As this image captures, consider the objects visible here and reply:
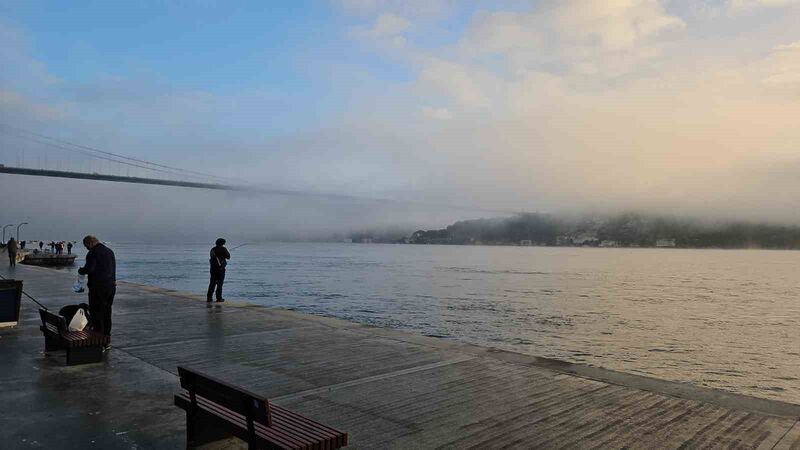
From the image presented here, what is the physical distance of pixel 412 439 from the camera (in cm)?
428

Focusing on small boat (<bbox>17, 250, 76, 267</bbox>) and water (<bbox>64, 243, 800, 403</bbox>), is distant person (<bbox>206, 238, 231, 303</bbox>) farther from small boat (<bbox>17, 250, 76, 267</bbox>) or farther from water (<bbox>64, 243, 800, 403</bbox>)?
small boat (<bbox>17, 250, 76, 267</bbox>)

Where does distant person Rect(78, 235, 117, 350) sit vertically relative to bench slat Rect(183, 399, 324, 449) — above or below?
above

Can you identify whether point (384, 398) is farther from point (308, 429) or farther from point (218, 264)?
point (218, 264)

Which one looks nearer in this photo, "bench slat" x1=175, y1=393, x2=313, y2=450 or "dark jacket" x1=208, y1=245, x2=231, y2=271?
"bench slat" x1=175, y1=393, x2=313, y2=450

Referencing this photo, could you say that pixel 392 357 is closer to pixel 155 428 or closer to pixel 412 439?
pixel 412 439

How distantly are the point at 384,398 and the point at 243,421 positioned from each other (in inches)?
79.0

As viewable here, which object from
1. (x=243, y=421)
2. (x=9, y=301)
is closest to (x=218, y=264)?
(x=9, y=301)

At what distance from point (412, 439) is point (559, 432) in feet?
3.95

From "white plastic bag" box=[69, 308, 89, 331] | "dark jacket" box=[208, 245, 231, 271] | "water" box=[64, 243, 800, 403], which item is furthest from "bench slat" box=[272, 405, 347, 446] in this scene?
"water" box=[64, 243, 800, 403]

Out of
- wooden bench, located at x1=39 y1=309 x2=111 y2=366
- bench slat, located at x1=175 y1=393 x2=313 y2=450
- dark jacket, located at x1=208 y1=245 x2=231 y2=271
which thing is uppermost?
dark jacket, located at x1=208 y1=245 x2=231 y2=271

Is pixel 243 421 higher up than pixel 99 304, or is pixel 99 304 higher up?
pixel 99 304

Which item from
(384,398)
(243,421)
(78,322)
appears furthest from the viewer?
(78,322)

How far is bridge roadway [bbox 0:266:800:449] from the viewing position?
4297 millimetres

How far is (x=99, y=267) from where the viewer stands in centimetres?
718
